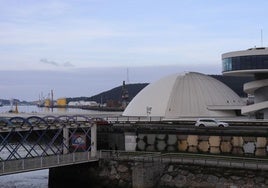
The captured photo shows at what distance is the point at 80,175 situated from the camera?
4597 centimetres

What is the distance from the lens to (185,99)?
87.7m

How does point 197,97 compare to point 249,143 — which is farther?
point 197,97

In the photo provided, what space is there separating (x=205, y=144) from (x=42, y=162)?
14929 mm

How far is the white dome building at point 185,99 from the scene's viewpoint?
86.1 m

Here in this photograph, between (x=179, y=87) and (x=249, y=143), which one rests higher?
(x=179, y=87)

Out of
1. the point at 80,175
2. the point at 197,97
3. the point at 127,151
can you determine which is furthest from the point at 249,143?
the point at 197,97

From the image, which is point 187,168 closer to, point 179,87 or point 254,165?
point 254,165

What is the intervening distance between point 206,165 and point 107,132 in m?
15.7

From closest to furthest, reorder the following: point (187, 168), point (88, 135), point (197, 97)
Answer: point (187, 168) → point (88, 135) → point (197, 97)

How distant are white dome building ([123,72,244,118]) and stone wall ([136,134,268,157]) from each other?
1299 inches

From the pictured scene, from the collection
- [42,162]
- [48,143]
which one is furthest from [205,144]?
[42,162]

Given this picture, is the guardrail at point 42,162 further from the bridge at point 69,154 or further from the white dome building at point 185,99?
the white dome building at point 185,99

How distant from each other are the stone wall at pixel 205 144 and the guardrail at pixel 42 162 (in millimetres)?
6933

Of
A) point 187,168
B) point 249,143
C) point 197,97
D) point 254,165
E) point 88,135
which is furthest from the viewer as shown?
point 197,97
